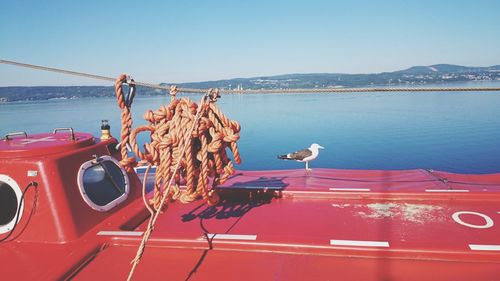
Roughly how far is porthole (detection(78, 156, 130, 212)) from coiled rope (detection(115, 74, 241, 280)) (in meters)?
1.21

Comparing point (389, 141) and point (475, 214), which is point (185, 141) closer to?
point (475, 214)

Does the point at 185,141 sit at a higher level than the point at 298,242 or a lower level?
higher

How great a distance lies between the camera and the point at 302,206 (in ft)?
13.5

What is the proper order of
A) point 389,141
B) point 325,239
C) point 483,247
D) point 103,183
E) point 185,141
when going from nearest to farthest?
1. point 185,141
2. point 483,247
3. point 325,239
4. point 103,183
5. point 389,141

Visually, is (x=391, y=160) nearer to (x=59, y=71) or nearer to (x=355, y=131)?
(x=355, y=131)

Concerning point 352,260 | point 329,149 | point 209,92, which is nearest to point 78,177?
point 209,92

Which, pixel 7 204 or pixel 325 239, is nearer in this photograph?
pixel 325 239

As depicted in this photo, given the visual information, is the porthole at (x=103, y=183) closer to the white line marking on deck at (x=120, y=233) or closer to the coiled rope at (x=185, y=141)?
the white line marking on deck at (x=120, y=233)

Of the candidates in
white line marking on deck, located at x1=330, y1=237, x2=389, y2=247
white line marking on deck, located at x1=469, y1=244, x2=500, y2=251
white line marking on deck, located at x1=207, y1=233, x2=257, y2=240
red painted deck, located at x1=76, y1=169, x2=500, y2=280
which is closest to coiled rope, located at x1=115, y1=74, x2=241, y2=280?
white line marking on deck, located at x1=207, y1=233, x2=257, y2=240

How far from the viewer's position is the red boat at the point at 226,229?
2656 mm

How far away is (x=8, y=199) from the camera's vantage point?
136 inches

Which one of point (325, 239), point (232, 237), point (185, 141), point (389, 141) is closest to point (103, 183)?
point (232, 237)

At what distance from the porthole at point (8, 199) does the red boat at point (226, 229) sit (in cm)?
1

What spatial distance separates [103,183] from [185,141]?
2.23m
